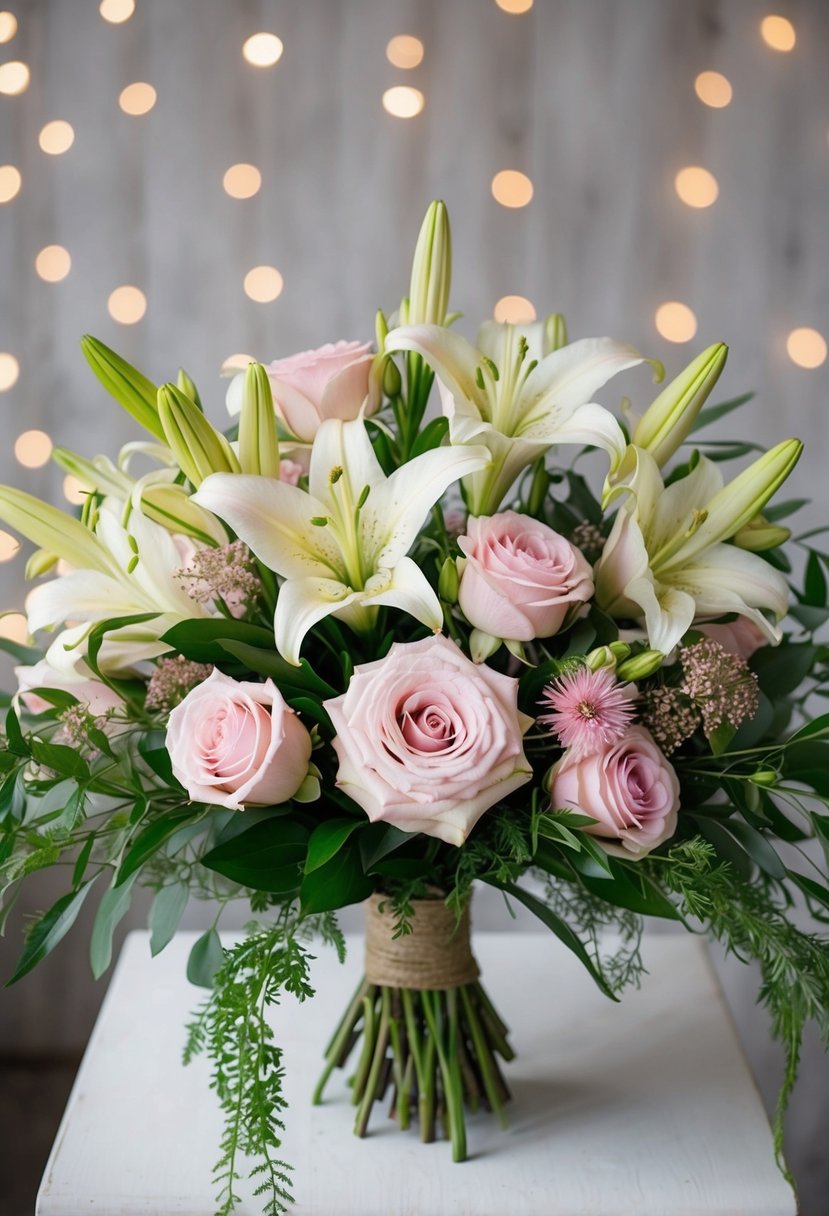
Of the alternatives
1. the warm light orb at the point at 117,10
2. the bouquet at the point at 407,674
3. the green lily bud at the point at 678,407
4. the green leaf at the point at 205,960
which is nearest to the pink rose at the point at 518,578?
the bouquet at the point at 407,674

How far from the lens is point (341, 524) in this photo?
2.40ft

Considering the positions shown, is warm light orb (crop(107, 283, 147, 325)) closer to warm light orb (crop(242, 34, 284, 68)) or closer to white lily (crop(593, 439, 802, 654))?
warm light orb (crop(242, 34, 284, 68))

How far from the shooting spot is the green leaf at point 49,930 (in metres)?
0.73

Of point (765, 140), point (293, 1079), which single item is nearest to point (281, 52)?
point (765, 140)

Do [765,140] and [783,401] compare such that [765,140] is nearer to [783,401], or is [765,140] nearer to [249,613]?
[783,401]

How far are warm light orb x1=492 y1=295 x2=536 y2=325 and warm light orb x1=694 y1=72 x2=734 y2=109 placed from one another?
313 millimetres

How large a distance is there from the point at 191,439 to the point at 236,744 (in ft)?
0.62

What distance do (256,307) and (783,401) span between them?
0.67 m

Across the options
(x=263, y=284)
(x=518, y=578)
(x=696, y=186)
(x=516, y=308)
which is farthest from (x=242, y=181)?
(x=518, y=578)

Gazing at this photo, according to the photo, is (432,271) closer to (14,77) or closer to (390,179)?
(390,179)

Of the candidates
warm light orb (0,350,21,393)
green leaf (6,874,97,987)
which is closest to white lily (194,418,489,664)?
green leaf (6,874,97,987)

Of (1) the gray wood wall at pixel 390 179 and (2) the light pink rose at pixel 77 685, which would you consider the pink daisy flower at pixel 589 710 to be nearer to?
(2) the light pink rose at pixel 77 685

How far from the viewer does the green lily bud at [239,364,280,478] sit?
0.70m

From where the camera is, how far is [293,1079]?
988mm
